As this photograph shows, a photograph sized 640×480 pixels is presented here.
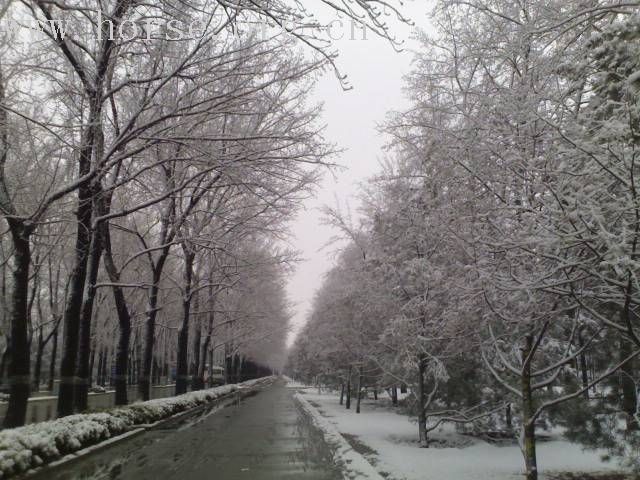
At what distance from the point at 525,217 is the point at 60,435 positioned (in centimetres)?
861

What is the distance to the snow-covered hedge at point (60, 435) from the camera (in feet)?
25.3

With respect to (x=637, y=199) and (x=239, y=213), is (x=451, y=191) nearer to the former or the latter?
(x=637, y=199)

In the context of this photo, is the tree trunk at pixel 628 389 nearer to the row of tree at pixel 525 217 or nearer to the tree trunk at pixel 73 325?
the row of tree at pixel 525 217

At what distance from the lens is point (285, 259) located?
24.1m

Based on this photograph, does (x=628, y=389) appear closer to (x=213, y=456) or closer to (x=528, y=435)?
(x=528, y=435)

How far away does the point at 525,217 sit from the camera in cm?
518

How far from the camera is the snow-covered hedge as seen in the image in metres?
7.70

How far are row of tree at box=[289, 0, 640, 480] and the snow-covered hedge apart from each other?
6.28 meters

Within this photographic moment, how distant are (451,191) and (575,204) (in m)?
3.50

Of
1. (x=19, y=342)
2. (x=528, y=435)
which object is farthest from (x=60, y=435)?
(x=528, y=435)

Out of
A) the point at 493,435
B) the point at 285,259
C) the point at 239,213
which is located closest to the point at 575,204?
the point at 493,435

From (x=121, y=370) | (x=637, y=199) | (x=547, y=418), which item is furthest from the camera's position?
(x=121, y=370)

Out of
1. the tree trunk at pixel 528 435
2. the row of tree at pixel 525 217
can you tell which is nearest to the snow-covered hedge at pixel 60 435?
the row of tree at pixel 525 217

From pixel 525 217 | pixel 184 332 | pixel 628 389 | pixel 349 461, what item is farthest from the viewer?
pixel 184 332
